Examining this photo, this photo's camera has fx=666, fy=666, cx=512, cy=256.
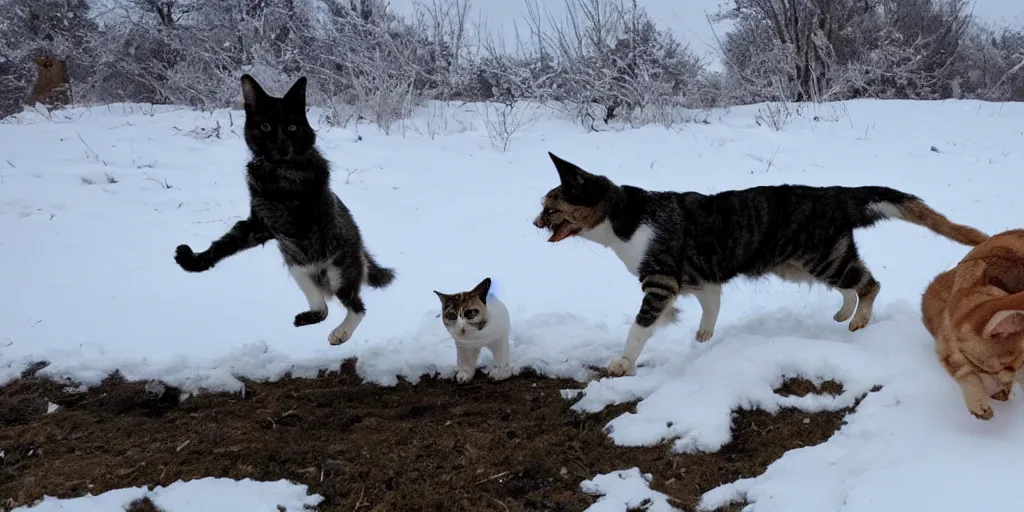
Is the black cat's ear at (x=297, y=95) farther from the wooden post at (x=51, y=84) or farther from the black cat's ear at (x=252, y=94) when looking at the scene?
the wooden post at (x=51, y=84)

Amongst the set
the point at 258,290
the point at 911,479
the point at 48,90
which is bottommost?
the point at 258,290

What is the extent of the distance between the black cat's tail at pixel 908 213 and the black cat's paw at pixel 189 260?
12.0ft

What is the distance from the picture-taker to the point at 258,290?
5.97 metres

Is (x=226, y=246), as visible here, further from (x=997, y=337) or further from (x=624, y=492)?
(x=997, y=337)

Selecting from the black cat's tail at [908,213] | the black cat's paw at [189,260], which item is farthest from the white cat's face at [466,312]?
the black cat's tail at [908,213]

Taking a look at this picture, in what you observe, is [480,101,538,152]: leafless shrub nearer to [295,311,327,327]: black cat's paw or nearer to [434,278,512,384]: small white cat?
[434,278,512,384]: small white cat

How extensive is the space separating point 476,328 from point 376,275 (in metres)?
0.84

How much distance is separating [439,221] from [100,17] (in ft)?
48.2

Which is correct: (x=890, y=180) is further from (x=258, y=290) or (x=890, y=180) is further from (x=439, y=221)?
(x=258, y=290)

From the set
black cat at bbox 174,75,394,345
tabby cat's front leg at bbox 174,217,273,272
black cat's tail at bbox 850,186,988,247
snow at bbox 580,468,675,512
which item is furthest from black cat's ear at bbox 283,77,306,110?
black cat's tail at bbox 850,186,988,247

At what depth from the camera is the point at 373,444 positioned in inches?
125

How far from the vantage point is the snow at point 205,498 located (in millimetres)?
2631

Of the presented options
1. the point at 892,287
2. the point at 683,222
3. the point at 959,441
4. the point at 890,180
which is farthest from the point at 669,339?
the point at 890,180

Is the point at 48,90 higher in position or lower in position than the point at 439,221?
higher
